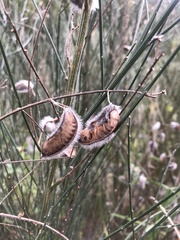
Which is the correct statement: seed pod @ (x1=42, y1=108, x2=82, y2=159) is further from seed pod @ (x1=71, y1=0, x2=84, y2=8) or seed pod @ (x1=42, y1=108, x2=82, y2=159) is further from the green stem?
seed pod @ (x1=71, y1=0, x2=84, y2=8)

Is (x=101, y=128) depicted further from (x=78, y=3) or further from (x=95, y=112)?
(x=95, y=112)

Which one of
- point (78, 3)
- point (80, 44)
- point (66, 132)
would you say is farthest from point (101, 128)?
point (78, 3)

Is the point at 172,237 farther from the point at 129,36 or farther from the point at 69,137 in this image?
the point at 69,137

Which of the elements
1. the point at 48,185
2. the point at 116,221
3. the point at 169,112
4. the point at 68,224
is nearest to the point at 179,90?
the point at 169,112

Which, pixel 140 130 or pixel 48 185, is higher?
pixel 48 185

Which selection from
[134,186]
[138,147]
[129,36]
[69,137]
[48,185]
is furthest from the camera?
[138,147]

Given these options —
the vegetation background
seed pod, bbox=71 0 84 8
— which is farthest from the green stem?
the vegetation background

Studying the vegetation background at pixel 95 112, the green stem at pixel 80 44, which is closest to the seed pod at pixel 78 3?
the green stem at pixel 80 44

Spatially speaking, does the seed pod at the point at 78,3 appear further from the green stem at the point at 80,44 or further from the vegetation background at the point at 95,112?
the vegetation background at the point at 95,112
